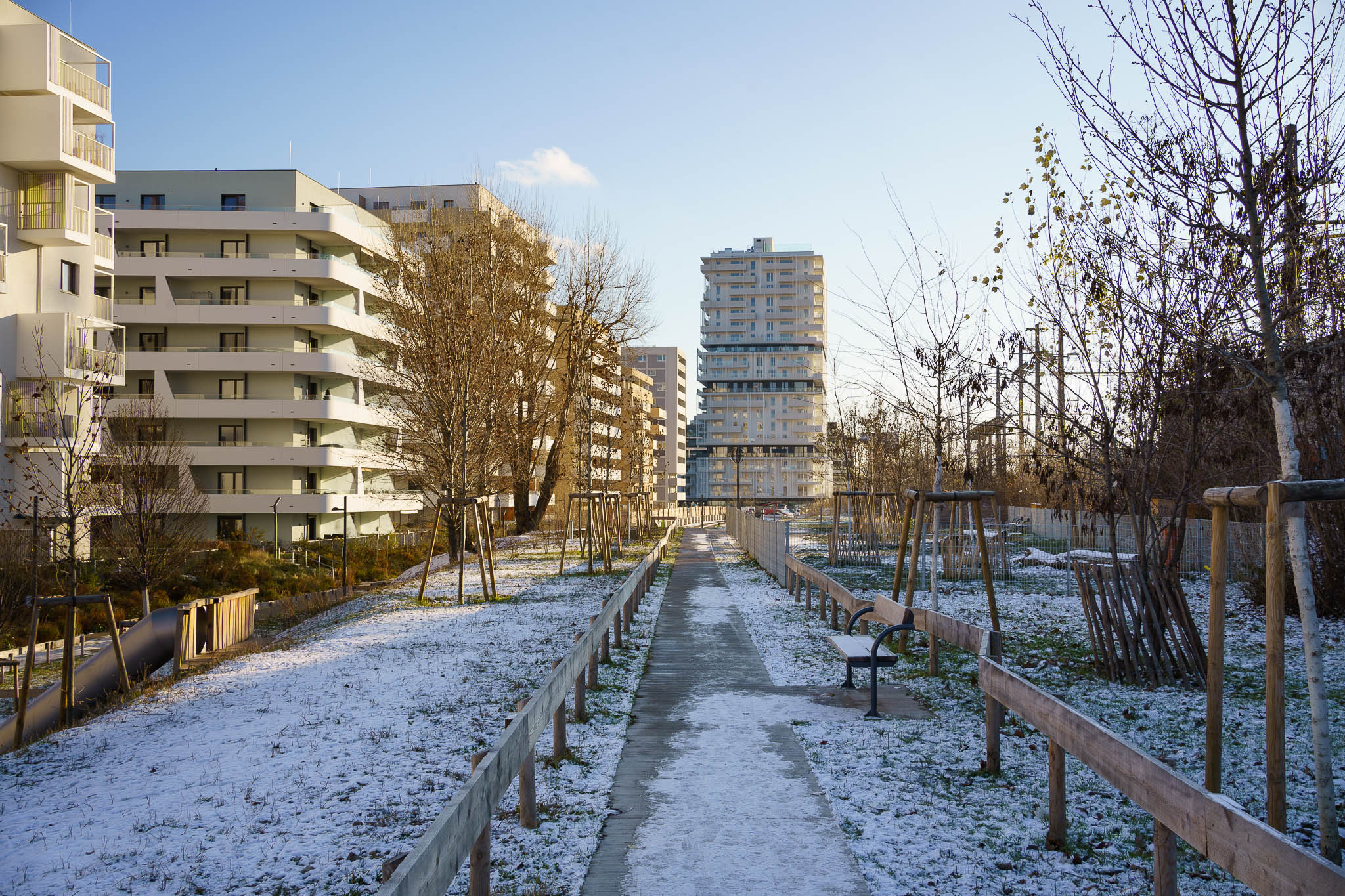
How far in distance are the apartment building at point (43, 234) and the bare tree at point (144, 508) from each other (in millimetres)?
8921

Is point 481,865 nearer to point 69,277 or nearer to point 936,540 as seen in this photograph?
point 936,540

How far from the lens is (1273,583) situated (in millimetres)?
4199

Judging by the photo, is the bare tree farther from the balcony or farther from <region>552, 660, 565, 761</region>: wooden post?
<region>552, 660, 565, 761</region>: wooden post

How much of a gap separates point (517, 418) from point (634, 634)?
19665 millimetres

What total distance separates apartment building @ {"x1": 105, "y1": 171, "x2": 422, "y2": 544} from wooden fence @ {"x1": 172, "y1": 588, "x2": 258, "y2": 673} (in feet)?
97.3

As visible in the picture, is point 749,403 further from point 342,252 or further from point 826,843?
point 826,843

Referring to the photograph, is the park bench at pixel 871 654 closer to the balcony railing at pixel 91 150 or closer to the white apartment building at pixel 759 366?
the balcony railing at pixel 91 150

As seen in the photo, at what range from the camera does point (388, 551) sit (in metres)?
41.8

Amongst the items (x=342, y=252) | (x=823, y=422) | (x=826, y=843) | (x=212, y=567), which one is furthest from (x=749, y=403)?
(x=826, y=843)

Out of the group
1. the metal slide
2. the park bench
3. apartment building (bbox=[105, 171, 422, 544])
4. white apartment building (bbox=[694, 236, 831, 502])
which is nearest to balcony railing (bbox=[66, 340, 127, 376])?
apartment building (bbox=[105, 171, 422, 544])

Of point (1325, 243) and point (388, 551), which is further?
point (388, 551)

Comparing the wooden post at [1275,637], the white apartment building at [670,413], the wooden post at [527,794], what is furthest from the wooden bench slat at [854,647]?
the white apartment building at [670,413]

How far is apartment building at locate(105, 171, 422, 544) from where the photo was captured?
154ft

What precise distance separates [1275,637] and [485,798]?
3.82 meters
